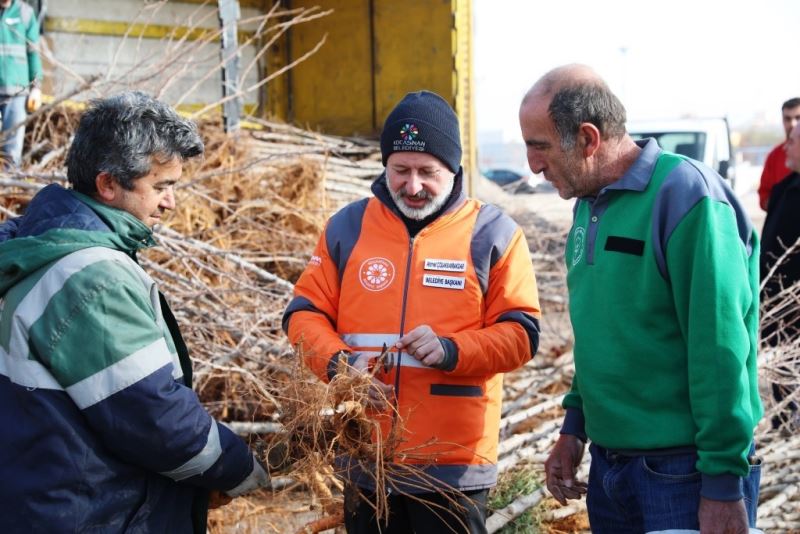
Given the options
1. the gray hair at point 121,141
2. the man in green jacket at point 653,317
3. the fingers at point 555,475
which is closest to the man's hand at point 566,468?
the fingers at point 555,475

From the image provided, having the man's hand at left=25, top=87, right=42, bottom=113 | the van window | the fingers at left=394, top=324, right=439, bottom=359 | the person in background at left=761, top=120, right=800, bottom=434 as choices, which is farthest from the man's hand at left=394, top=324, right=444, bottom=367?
the van window

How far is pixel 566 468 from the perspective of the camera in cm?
260

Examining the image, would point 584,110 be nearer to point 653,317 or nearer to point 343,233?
point 653,317

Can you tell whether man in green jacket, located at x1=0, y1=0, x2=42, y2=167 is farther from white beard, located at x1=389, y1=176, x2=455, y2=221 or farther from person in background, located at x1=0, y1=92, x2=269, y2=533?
person in background, located at x1=0, y1=92, x2=269, y2=533

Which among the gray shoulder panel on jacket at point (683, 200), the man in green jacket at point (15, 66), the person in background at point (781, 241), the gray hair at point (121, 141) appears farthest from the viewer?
the man in green jacket at point (15, 66)

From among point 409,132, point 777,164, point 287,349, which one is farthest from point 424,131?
point 777,164

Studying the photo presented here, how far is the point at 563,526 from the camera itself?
3.67 metres

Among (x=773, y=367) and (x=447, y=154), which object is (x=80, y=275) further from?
(x=773, y=367)

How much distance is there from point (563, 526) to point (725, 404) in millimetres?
1865

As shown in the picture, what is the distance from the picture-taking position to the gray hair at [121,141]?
219 centimetres

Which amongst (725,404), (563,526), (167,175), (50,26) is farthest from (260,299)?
(50,26)

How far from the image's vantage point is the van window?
34.9 feet

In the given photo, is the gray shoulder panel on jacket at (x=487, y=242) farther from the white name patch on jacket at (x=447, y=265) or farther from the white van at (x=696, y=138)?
the white van at (x=696, y=138)

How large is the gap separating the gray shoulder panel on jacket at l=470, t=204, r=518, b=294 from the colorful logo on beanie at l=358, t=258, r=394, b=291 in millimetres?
269
